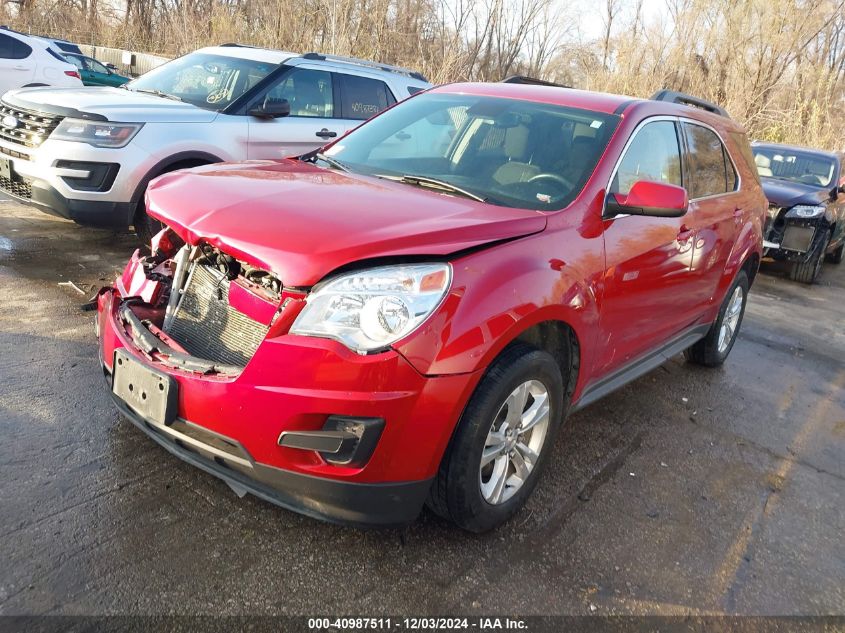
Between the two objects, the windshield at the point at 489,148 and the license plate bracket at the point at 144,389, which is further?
the windshield at the point at 489,148

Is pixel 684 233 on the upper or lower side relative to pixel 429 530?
upper

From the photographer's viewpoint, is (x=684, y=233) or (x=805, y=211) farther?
(x=805, y=211)

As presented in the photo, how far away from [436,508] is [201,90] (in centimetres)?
534

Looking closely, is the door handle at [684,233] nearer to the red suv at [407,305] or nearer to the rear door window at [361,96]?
the red suv at [407,305]

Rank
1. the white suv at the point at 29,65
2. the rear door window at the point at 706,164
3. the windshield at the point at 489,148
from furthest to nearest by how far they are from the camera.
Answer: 1. the white suv at the point at 29,65
2. the rear door window at the point at 706,164
3. the windshield at the point at 489,148

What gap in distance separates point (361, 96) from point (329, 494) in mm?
5906

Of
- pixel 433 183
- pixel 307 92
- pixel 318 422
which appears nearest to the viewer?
pixel 318 422

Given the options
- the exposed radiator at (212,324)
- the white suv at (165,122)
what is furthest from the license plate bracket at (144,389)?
the white suv at (165,122)

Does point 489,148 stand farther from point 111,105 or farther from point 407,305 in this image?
point 111,105

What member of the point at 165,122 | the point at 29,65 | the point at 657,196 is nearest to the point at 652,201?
the point at 657,196

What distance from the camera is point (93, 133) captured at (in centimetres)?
539

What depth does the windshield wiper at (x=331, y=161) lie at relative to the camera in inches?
138

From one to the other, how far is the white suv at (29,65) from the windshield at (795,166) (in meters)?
10.9

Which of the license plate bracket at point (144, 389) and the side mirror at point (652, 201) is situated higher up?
the side mirror at point (652, 201)
